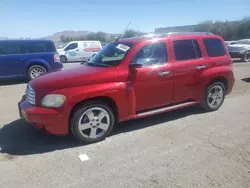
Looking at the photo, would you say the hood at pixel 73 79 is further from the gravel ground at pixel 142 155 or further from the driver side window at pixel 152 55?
the gravel ground at pixel 142 155

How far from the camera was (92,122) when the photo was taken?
179 inches

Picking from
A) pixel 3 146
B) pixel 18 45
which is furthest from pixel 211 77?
pixel 18 45

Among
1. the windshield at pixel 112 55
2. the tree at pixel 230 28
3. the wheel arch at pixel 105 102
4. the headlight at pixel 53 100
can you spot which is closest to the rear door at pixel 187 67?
the windshield at pixel 112 55

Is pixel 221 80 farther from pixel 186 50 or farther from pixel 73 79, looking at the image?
pixel 73 79

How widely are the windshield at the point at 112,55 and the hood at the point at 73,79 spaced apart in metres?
0.29

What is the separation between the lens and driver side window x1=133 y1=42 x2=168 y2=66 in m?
4.98

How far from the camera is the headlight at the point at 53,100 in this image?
4.23 meters

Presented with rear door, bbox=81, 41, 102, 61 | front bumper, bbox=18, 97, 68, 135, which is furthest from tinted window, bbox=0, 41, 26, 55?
rear door, bbox=81, 41, 102, 61

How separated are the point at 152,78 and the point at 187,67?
91 cm

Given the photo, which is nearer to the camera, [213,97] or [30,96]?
[30,96]

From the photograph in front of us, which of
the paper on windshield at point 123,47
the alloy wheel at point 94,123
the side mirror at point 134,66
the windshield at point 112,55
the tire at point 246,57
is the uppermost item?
the paper on windshield at point 123,47

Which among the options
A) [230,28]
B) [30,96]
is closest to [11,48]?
[30,96]

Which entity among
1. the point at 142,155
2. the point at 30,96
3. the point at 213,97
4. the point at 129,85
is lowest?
the point at 142,155

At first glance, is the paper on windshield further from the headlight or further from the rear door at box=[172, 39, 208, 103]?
the headlight
